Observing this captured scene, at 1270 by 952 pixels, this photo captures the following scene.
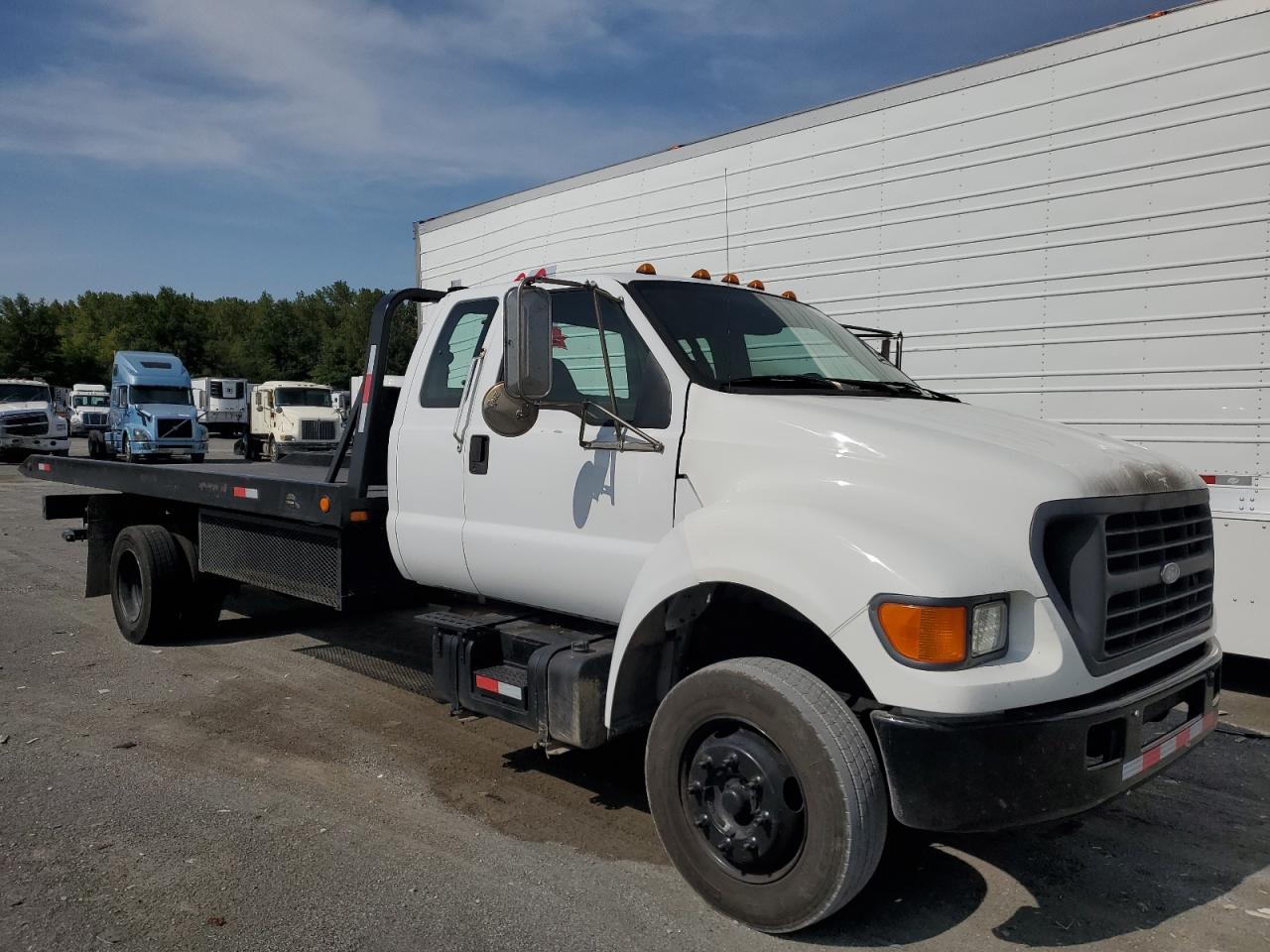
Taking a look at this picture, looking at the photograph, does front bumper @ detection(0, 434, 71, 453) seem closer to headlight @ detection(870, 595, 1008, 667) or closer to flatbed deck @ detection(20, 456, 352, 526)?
flatbed deck @ detection(20, 456, 352, 526)

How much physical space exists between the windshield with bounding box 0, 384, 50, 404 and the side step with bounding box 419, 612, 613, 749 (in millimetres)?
27544

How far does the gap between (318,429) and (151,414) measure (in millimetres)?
13624

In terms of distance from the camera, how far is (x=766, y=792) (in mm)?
3037

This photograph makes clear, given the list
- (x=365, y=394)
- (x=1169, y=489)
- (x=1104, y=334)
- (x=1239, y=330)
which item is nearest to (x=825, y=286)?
(x=1104, y=334)

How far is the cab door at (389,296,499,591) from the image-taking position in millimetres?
4465

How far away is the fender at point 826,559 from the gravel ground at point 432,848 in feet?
3.48

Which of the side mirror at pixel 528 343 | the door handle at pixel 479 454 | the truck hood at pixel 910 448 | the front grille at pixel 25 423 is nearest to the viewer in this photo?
the truck hood at pixel 910 448

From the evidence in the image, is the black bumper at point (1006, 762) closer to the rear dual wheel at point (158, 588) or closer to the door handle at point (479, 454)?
the door handle at point (479, 454)

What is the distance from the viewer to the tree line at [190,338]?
202 feet

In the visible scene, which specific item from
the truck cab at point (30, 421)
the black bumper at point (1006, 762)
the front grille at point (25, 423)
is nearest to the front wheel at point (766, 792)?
the black bumper at point (1006, 762)

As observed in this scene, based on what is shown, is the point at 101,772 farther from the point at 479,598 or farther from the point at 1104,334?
the point at 1104,334

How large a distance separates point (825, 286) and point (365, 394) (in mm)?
3525

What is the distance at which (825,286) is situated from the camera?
22.9 feet

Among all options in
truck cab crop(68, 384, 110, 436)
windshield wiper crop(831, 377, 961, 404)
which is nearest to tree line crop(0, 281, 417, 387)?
truck cab crop(68, 384, 110, 436)
